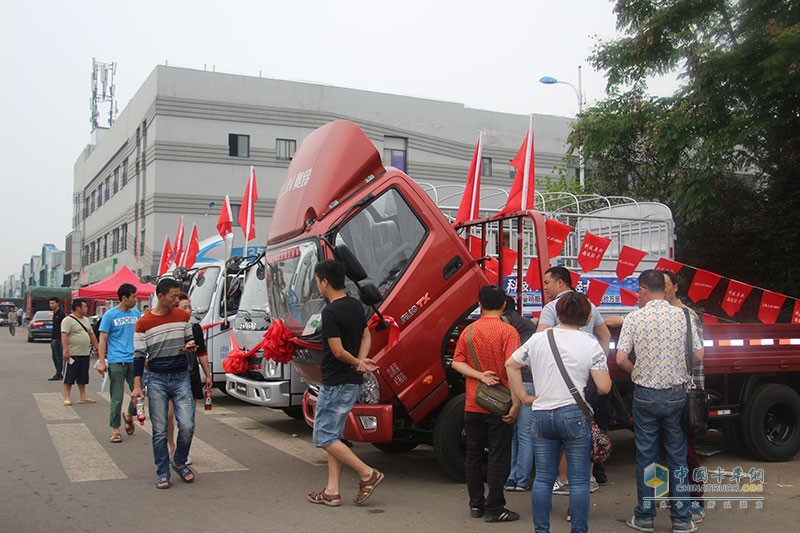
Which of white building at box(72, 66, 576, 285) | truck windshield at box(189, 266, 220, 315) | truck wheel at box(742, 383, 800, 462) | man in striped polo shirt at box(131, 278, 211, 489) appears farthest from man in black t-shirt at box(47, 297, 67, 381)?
white building at box(72, 66, 576, 285)

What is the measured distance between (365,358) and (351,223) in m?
1.43

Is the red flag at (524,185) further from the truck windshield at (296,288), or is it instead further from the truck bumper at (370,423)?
the truck bumper at (370,423)

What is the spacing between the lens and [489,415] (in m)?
5.81

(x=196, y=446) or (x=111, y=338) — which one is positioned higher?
(x=111, y=338)

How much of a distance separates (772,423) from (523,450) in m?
3.30

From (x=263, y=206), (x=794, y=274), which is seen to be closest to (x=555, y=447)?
(x=794, y=274)

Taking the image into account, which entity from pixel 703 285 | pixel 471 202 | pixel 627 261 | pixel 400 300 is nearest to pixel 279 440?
pixel 400 300

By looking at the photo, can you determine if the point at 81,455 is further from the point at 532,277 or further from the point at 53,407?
the point at 532,277

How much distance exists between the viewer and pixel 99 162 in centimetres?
5406

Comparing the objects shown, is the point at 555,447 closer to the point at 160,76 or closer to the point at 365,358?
the point at 365,358

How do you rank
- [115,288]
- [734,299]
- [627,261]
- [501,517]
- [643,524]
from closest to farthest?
[643,524] → [501,517] → [627,261] → [734,299] → [115,288]

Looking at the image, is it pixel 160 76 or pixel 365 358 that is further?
pixel 160 76

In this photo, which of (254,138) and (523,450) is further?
(254,138)

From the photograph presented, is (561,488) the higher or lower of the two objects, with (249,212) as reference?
lower
